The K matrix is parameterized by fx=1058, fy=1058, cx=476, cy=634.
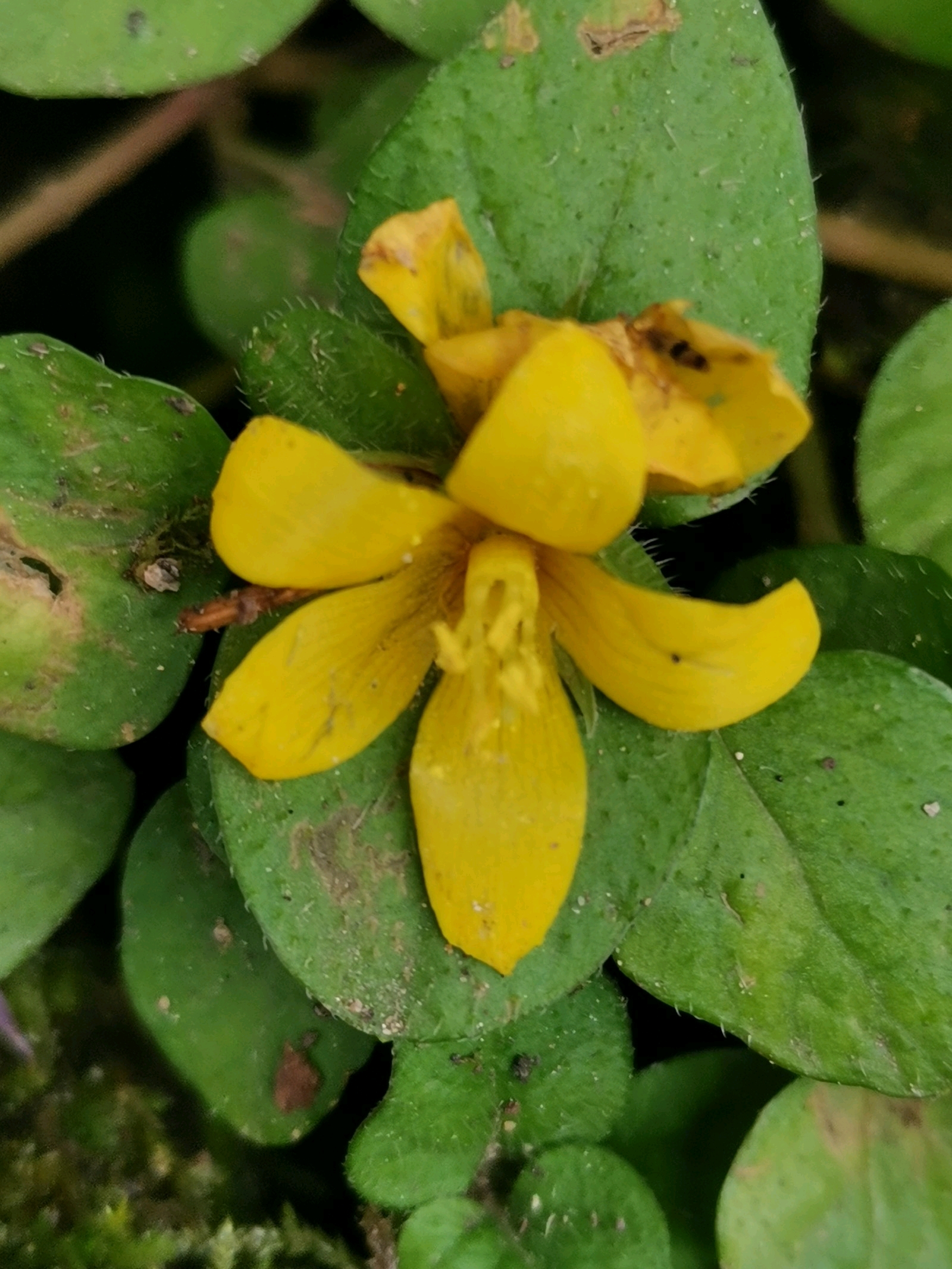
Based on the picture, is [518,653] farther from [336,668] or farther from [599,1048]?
[599,1048]

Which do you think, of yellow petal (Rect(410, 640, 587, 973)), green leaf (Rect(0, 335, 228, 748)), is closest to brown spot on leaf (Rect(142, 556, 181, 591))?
green leaf (Rect(0, 335, 228, 748))

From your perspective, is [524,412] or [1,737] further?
[1,737]

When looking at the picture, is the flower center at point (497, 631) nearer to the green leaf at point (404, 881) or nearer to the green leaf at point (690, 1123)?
the green leaf at point (404, 881)

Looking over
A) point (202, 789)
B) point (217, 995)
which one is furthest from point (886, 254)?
point (217, 995)

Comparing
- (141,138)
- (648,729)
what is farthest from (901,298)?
(141,138)

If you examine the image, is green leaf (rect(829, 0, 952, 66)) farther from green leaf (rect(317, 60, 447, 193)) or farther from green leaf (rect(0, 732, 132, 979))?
green leaf (rect(0, 732, 132, 979))

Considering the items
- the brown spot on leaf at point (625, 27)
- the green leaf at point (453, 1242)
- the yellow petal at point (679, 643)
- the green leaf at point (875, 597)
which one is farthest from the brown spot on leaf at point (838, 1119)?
the brown spot on leaf at point (625, 27)
